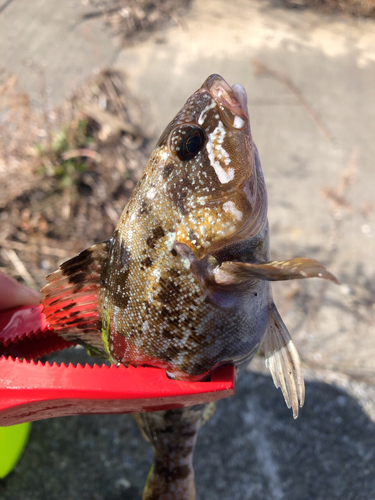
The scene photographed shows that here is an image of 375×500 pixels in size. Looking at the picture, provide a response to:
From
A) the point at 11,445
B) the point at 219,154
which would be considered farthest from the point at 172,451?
the point at 219,154

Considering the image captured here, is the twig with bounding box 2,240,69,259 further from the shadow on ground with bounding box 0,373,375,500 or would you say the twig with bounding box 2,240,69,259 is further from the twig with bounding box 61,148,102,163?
the shadow on ground with bounding box 0,373,375,500

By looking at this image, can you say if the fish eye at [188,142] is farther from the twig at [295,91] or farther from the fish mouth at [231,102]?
the twig at [295,91]

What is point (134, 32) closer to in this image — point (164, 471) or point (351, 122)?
point (351, 122)

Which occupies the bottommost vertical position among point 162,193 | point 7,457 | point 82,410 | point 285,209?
point 285,209

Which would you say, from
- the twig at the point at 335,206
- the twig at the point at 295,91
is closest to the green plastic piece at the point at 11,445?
the twig at the point at 335,206

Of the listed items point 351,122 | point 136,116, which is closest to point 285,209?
point 351,122

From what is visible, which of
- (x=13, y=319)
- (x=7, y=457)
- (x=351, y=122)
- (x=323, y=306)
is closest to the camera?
(x=13, y=319)

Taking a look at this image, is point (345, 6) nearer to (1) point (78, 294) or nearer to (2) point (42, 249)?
(2) point (42, 249)
